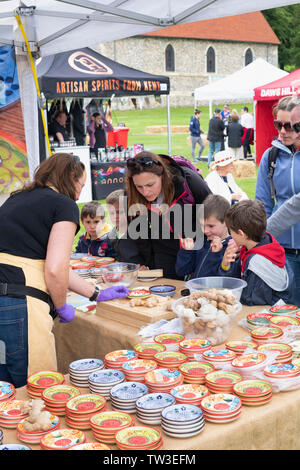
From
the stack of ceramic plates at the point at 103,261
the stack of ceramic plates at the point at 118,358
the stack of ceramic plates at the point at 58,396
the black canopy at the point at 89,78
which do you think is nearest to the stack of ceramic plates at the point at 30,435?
the stack of ceramic plates at the point at 58,396

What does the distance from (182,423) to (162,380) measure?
33 centimetres

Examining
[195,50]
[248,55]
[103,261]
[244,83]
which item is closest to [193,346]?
[103,261]

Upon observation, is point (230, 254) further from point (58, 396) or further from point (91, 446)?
point (91, 446)

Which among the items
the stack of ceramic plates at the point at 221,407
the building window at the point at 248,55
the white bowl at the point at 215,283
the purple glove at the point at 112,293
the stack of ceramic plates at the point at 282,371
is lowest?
the stack of ceramic plates at the point at 221,407

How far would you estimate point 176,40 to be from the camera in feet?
151

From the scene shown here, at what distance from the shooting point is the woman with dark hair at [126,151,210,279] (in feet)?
10.1

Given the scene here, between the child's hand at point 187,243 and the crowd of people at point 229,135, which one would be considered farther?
the crowd of people at point 229,135

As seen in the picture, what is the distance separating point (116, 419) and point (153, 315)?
0.90 metres

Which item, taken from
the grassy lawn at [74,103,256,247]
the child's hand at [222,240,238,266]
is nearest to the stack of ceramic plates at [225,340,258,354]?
the child's hand at [222,240,238,266]

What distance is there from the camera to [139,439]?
4.97ft

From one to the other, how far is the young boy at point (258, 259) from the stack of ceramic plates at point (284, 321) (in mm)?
274

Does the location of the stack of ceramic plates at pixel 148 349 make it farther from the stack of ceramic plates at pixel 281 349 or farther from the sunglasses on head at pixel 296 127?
the sunglasses on head at pixel 296 127

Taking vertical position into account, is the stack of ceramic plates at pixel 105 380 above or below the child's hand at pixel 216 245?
below

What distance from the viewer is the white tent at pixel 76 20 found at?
12.7 ft
